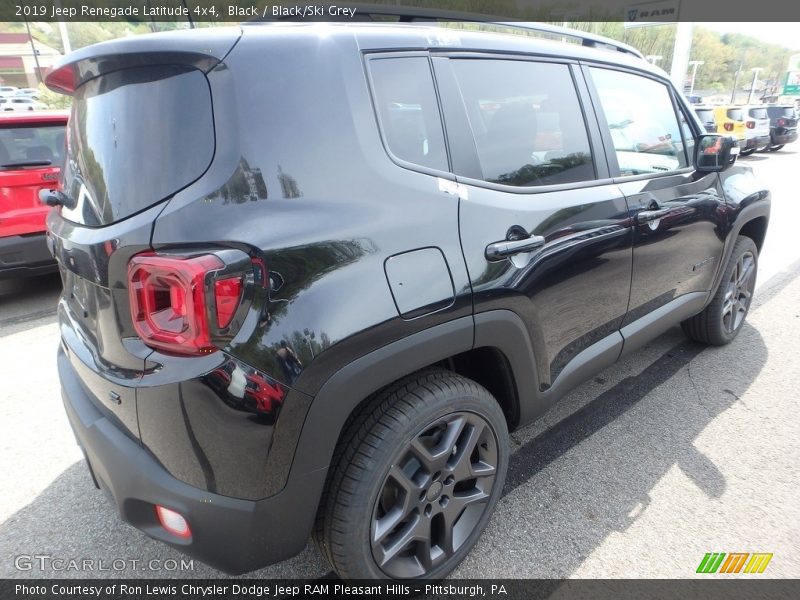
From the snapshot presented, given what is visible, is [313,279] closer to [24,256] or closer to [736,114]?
[24,256]

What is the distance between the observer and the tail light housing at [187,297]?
127 centimetres

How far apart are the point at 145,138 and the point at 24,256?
3.90 m

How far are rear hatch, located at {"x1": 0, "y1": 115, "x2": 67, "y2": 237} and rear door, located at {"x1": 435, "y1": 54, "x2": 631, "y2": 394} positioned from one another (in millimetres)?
3976

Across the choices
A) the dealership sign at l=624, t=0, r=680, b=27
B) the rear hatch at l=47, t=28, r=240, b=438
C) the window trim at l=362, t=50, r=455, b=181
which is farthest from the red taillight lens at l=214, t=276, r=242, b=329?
the dealership sign at l=624, t=0, r=680, b=27

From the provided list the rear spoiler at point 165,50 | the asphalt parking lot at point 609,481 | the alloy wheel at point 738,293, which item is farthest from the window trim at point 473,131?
the alloy wheel at point 738,293

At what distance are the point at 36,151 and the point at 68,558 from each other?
12.7 ft

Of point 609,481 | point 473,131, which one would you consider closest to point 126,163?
point 473,131

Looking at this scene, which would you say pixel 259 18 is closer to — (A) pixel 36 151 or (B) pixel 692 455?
(B) pixel 692 455

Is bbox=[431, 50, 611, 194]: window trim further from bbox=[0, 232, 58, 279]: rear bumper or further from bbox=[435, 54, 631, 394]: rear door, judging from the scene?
bbox=[0, 232, 58, 279]: rear bumper

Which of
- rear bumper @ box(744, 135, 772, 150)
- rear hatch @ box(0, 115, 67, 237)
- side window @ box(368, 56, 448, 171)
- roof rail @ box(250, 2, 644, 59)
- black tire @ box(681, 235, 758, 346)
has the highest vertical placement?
roof rail @ box(250, 2, 644, 59)

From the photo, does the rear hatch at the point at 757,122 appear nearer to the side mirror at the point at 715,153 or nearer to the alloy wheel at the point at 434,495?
the side mirror at the point at 715,153

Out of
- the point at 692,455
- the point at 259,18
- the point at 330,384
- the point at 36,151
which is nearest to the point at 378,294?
the point at 330,384

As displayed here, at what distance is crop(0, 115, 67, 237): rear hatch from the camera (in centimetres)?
430

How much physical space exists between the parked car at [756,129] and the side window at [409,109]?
18.0 meters
